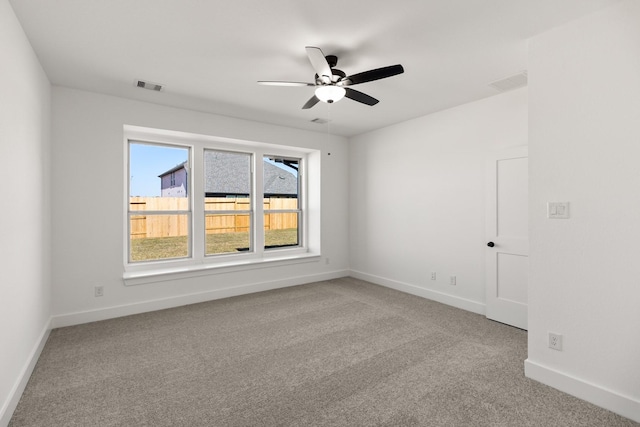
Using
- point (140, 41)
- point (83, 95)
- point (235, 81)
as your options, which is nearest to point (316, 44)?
point (235, 81)

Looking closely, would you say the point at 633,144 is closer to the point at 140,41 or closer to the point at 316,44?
the point at 316,44

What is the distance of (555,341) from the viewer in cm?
232

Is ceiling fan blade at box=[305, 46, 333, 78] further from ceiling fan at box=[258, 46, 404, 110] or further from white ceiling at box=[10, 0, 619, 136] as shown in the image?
white ceiling at box=[10, 0, 619, 136]

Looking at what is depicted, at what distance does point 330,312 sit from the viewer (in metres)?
3.92

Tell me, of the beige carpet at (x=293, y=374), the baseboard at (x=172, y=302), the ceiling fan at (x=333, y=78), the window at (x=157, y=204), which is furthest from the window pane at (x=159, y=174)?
the ceiling fan at (x=333, y=78)

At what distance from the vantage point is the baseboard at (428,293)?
396 cm

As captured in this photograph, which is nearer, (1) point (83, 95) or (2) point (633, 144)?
(2) point (633, 144)

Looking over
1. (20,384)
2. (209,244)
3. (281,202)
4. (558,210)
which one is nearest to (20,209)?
(20,384)

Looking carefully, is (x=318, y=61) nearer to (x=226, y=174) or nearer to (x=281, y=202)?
(x=226, y=174)

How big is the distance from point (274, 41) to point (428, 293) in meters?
3.74

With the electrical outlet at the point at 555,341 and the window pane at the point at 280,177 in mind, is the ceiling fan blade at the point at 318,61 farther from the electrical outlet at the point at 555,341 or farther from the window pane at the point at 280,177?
the window pane at the point at 280,177

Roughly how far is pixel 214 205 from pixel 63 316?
223 cm

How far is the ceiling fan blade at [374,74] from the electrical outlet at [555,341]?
7.41ft

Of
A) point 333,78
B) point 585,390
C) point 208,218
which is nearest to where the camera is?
point 585,390
